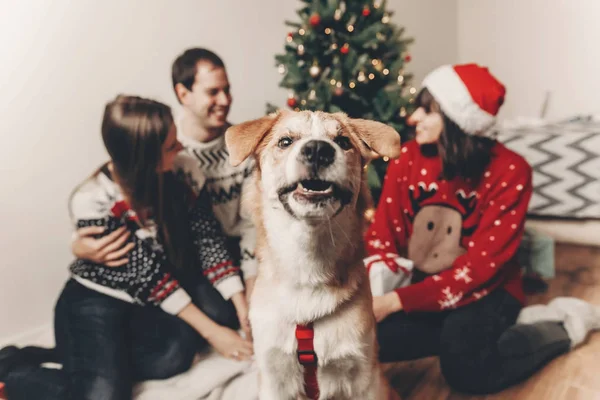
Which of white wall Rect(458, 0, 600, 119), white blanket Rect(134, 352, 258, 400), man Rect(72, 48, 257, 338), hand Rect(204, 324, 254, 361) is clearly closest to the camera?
white blanket Rect(134, 352, 258, 400)

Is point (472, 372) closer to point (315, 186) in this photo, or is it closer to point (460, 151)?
point (460, 151)

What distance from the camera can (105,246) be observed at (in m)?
1.62

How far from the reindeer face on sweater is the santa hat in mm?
271

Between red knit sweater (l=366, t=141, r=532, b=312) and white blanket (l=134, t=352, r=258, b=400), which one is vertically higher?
red knit sweater (l=366, t=141, r=532, b=312)

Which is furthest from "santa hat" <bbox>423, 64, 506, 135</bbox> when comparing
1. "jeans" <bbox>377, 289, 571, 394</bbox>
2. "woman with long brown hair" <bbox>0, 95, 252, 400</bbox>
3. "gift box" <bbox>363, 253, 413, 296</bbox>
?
"woman with long brown hair" <bbox>0, 95, 252, 400</bbox>

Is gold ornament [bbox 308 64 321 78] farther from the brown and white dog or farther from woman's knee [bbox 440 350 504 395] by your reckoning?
woman's knee [bbox 440 350 504 395]

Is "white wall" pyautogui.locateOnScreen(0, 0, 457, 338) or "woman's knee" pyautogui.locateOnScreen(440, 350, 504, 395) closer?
"woman's knee" pyautogui.locateOnScreen(440, 350, 504, 395)

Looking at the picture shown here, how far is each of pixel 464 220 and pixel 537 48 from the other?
10.8 feet

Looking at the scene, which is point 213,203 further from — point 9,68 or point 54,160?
point 9,68

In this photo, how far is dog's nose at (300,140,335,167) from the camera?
0.95 meters

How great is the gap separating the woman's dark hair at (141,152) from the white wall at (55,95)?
1.48 feet

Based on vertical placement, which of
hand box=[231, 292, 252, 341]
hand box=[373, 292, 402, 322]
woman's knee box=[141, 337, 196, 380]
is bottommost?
woman's knee box=[141, 337, 196, 380]

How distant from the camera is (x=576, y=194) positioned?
8.90ft

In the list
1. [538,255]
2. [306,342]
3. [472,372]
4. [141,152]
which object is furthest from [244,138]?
[538,255]
